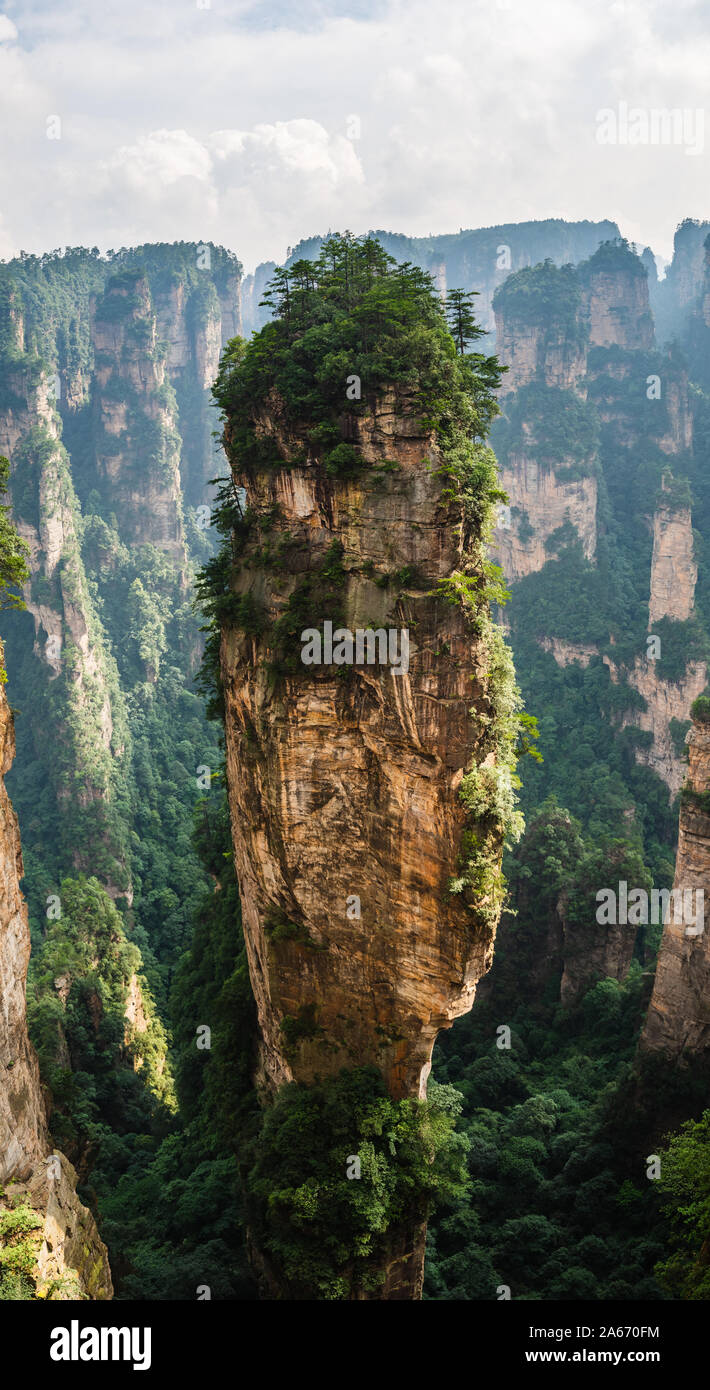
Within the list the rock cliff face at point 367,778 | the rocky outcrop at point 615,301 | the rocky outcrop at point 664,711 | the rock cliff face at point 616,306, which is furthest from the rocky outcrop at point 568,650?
the rock cliff face at point 367,778

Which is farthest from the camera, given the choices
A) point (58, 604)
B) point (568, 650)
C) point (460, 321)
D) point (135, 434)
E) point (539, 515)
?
point (135, 434)

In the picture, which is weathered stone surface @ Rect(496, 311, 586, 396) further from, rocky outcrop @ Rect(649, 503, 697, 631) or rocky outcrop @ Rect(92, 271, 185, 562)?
rocky outcrop @ Rect(92, 271, 185, 562)

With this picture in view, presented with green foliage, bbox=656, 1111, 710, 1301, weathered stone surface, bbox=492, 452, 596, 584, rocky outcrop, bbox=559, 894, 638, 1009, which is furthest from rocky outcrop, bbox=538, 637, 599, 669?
green foliage, bbox=656, 1111, 710, 1301

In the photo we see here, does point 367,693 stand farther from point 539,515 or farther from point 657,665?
point 539,515

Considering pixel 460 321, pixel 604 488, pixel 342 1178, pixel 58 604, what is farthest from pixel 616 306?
pixel 342 1178

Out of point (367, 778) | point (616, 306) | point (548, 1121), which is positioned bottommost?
point (548, 1121)

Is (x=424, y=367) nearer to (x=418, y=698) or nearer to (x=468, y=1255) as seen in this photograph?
(x=418, y=698)
